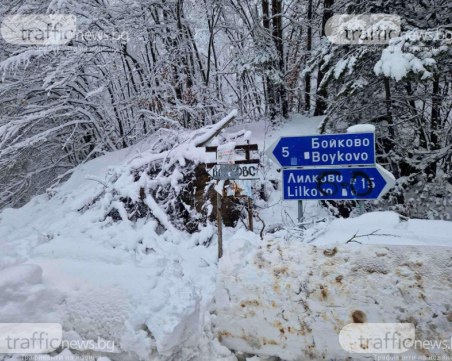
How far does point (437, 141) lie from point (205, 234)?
14.3ft

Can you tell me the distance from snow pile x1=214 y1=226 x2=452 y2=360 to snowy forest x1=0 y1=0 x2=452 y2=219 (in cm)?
368

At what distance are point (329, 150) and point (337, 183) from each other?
0.33m

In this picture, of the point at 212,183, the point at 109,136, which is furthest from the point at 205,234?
the point at 109,136

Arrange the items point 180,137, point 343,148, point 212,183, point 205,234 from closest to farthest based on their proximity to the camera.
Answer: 1. point 343,148
2. point 205,234
3. point 212,183
4. point 180,137

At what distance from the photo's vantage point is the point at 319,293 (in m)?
2.79

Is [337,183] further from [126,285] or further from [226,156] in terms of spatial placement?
[126,285]

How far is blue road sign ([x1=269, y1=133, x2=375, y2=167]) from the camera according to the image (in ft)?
11.8

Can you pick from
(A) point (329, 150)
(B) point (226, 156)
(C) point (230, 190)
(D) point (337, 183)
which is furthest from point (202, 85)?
(D) point (337, 183)

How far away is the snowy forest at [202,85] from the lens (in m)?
6.13

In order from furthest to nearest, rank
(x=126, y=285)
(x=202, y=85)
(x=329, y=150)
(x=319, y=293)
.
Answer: (x=202, y=85) → (x=329, y=150) → (x=126, y=285) → (x=319, y=293)

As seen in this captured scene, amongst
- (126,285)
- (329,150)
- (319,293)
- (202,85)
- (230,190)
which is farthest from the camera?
(202,85)

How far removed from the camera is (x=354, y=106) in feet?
21.8

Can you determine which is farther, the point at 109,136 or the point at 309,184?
the point at 109,136

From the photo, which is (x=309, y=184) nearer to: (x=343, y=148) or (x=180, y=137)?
(x=343, y=148)
